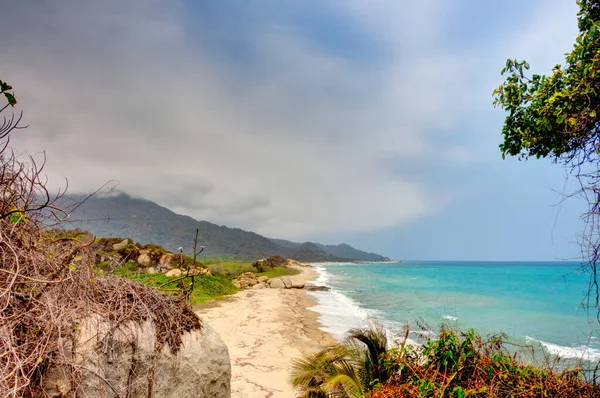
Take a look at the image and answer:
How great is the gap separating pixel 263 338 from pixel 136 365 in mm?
9701

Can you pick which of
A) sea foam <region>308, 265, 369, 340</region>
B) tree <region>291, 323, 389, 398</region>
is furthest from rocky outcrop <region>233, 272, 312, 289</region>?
tree <region>291, 323, 389, 398</region>

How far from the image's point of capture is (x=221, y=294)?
23125 mm

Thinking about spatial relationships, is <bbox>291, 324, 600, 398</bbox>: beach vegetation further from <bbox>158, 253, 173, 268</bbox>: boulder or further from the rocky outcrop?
the rocky outcrop

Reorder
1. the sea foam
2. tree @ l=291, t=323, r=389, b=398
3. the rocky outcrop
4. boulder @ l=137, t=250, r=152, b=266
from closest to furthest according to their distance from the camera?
tree @ l=291, t=323, r=389, b=398 → the sea foam → boulder @ l=137, t=250, r=152, b=266 → the rocky outcrop

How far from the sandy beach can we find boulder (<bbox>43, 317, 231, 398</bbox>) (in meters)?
3.00

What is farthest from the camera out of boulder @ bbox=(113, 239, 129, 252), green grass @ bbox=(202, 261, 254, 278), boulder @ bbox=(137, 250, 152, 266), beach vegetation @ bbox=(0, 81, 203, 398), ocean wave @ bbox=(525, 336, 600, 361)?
green grass @ bbox=(202, 261, 254, 278)

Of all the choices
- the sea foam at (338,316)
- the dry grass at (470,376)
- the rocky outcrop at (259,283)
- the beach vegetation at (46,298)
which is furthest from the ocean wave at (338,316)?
the beach vegetation at (46,298)

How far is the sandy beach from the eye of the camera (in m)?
7.98

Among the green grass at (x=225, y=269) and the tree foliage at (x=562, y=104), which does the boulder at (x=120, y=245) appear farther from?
the tree foliage at (x=562, y=104)

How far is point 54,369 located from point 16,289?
90 centimetres

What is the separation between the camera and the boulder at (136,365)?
136 inches

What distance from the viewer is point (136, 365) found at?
3.94 m

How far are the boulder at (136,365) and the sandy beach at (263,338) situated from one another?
3001mm

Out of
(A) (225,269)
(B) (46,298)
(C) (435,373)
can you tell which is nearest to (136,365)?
(B) (46,298)
